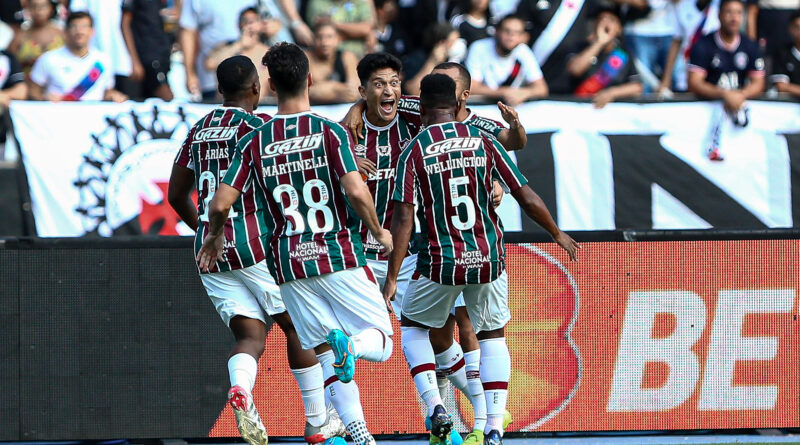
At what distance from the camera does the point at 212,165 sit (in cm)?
688

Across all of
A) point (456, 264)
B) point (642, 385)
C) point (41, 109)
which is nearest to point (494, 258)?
point (456, 264)

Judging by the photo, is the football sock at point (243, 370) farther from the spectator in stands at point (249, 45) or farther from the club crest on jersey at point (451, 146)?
the spectator in stands at point (249, 45)

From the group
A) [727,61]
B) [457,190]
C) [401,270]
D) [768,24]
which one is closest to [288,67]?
[457,190]

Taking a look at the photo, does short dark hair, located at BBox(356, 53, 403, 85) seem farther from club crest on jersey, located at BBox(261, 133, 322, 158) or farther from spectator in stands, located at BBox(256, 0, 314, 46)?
spectator in stands, located at BBox(256, 0, 314, 46)

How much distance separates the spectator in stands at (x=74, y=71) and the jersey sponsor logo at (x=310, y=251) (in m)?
5.60

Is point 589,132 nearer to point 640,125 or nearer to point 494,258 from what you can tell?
point 640,125

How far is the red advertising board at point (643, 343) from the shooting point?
7902mm

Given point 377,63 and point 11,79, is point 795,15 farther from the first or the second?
point 11,79

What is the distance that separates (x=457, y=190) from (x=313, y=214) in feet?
3.01

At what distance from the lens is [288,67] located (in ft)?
20.7

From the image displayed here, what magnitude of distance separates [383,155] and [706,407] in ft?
8.81

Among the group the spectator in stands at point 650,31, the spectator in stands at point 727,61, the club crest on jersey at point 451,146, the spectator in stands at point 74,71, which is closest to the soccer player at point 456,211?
the club crest on jersey at point 451,146

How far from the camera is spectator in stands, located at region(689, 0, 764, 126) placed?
11.8 m

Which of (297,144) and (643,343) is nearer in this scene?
(297,144)
